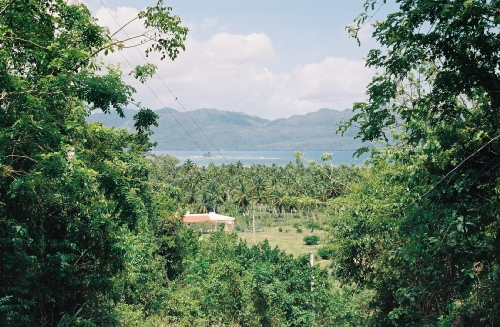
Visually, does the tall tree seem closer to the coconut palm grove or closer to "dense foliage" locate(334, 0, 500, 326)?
the coconut palm grove

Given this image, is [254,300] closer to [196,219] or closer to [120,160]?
[120,160]

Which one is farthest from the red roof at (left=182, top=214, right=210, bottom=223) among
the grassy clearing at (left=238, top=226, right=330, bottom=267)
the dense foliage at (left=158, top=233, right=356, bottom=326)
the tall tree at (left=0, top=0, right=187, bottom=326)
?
the tall tree at (left=0, top=0, right=187, bottom=326)

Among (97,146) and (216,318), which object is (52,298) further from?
(216,318)

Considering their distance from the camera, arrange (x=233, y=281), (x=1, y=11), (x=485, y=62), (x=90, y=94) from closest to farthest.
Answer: (x=485, y=62) → (x=1, y=11) → (x=90, y=94) → (x=233, y=281)

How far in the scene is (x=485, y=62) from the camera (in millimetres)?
4805

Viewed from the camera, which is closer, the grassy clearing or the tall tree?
the tall tree

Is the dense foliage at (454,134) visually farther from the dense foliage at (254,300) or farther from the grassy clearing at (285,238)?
the grassy clearing at (285,238)

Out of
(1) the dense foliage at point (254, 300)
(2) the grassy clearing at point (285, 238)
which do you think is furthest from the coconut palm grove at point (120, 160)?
(2) the grassy clearing at point (285, 238)

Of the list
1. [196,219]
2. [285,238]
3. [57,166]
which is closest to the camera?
[57,166]

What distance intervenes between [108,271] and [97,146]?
7.54 ft

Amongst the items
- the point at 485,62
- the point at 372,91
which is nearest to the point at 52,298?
the point at 372,91

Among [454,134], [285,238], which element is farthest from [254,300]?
[285,238]

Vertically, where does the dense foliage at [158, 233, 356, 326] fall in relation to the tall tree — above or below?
below

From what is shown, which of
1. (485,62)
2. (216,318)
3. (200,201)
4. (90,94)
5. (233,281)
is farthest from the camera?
(200,201)
